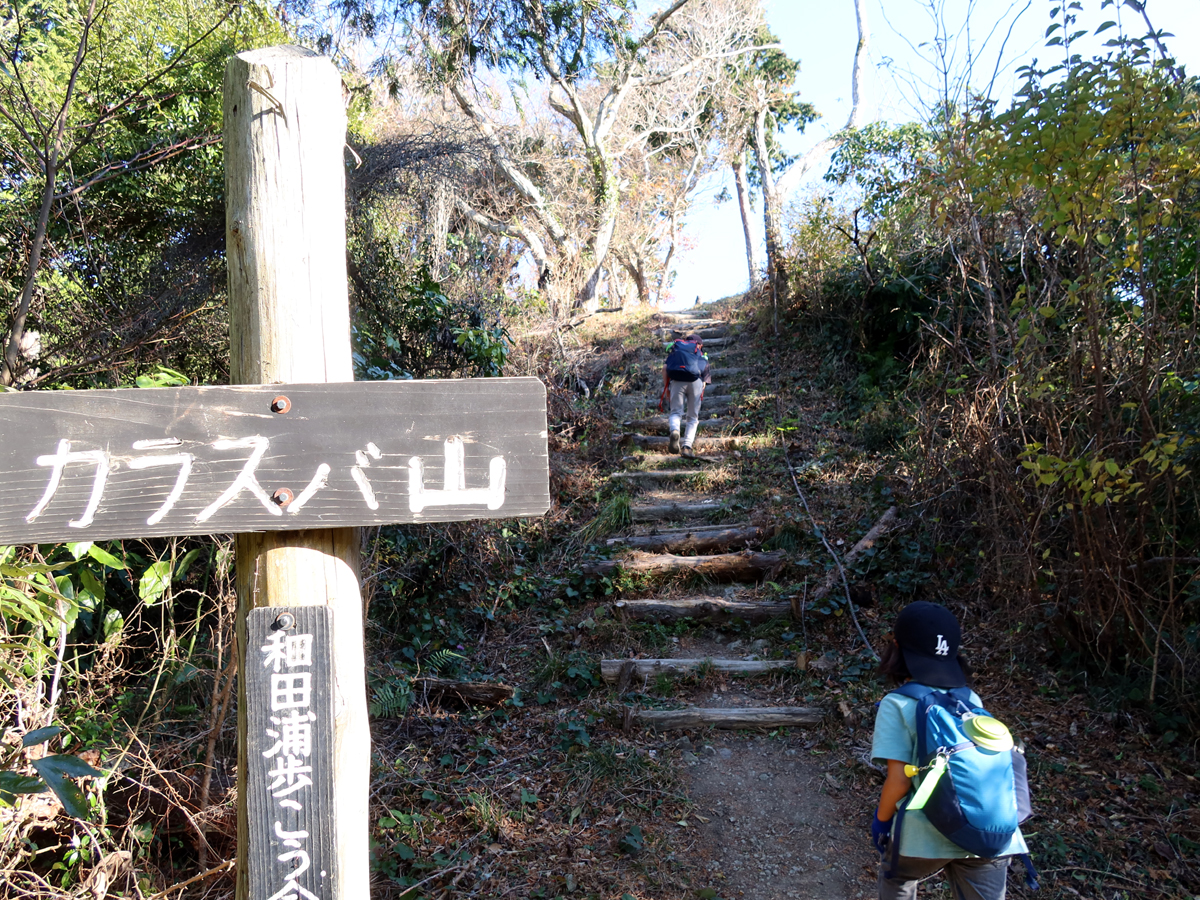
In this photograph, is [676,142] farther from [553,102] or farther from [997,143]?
[997,143]

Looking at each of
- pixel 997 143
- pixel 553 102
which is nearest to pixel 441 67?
pixel 553 102

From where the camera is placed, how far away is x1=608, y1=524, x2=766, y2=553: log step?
6.34m

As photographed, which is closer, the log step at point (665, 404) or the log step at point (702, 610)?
the log step at point (702, 610)

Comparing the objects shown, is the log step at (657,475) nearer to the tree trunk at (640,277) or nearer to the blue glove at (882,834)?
the blue glove at (882,834)

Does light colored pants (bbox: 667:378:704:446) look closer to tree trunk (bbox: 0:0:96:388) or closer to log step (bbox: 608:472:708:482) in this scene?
log step (bbox: 608:472:708:482)

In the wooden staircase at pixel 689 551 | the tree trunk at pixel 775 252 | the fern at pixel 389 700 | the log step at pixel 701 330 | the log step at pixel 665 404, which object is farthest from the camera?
the log step at pixel 701 330

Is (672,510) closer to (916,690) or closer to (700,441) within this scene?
(700,441)

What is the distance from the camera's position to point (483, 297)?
26.9 feet

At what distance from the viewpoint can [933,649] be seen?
89.0 inches

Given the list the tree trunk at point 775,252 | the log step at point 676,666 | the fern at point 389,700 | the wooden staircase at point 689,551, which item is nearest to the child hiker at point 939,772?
the wooden staircase at point 689,551

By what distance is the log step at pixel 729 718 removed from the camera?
4.38 metres

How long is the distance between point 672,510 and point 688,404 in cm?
163

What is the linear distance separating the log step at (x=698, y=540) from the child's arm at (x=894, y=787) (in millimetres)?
4065

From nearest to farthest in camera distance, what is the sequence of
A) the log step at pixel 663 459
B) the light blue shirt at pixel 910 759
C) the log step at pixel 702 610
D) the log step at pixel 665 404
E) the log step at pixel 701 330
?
the light blue shirt at pixel 910 759 < the log step at pixel 702 610 < the log step at pixel 663 459 < the log step at pixel 665 404 < the log step at pixel 701 330
